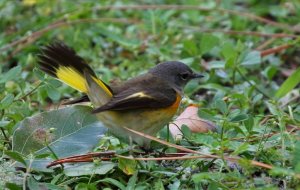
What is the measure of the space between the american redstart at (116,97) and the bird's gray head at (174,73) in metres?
0.41

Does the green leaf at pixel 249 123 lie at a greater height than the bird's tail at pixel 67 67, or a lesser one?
lesser

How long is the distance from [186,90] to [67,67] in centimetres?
134

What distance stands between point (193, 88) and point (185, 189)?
1578 mm

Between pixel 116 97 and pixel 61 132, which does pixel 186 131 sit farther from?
pixel 61 132

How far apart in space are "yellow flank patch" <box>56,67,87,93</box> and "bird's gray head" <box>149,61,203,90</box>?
67 cm

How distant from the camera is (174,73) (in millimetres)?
4145

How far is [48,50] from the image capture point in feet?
11.2

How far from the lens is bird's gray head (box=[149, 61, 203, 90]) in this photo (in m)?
4.07

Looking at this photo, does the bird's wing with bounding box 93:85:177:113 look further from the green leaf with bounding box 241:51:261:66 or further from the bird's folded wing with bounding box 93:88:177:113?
the green leaf with bounding box 241:51:261:66

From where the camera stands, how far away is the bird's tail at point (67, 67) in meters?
3.38

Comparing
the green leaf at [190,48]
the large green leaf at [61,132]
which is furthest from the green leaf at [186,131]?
the green leaf at [190,48]

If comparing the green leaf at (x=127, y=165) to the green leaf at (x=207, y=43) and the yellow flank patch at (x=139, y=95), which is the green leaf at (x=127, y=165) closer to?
the yellow flank patch at (x=139, y=95)

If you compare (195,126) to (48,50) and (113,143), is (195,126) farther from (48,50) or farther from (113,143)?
(48,50)

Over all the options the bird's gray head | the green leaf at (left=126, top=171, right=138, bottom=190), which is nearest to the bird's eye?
the bird's gray head
